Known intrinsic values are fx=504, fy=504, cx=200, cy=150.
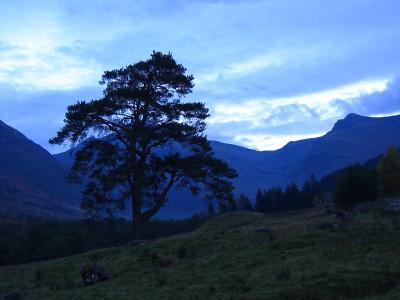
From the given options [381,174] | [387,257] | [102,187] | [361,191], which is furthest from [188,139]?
[381,174]

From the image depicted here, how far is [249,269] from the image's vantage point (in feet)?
59.7

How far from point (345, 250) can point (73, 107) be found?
20939mm

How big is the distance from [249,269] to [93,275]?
6.52 m

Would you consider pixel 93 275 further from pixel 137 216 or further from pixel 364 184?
pixel 364 184

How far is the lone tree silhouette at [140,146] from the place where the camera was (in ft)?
107

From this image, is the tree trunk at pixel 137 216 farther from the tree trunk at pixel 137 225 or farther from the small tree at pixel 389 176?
the small tree at pixel 389 176

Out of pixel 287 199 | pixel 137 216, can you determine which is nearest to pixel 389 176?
pixel 137 216

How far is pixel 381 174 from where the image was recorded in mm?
77938

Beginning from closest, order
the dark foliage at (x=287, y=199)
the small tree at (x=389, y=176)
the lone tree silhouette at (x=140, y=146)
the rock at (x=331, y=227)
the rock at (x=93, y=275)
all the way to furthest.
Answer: the rock at (x=93, y=275), the rock at (x=331, y=227), the lone tree silhouette at (x=140, y=146), the small tree at (x=389, y=176), the dark foliage at (x=287, y=199)

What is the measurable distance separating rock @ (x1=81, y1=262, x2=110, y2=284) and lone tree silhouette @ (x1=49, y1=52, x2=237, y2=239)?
39.2ft

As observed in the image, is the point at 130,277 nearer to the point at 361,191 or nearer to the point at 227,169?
the point at 227,169

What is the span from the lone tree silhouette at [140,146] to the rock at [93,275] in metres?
11.9

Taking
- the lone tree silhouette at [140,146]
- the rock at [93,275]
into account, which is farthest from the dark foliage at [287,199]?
the rock at [93,275]

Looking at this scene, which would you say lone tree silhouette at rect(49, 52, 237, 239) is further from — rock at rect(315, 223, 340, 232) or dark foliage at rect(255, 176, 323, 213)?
dark foliage at rect(255, 176, 323, 213)
